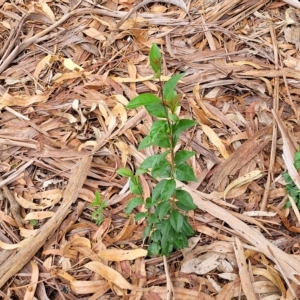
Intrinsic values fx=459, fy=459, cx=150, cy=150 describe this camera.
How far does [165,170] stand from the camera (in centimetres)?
139

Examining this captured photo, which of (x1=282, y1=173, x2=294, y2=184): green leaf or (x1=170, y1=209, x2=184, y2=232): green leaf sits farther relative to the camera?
(x1=282, y1=173, x2=294, y2=184): green leaf

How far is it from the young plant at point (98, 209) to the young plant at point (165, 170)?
7.1 inches

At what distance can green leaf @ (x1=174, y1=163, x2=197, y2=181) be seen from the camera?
1350 mm

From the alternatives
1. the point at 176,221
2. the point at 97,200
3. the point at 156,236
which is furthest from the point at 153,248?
the point at 97,200

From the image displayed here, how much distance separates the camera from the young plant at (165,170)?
121 centimetres

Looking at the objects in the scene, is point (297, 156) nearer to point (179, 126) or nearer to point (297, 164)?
point (297, 164)

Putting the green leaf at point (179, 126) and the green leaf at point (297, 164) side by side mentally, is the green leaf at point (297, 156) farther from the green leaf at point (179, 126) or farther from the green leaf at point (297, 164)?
the green leaf at point (179, 126)

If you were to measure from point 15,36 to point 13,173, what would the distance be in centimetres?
A: 78

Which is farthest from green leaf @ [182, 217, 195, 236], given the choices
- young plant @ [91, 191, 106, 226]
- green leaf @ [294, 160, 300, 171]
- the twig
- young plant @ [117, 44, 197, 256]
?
the twig

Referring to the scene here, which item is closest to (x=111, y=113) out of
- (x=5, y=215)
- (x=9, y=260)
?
(x=5, y=215)

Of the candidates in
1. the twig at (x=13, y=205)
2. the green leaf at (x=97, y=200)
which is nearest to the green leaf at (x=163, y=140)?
the green leaf at (x=97, y=200)

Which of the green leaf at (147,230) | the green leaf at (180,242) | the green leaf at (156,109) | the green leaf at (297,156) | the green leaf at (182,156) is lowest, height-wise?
the green leaf at (180,242)

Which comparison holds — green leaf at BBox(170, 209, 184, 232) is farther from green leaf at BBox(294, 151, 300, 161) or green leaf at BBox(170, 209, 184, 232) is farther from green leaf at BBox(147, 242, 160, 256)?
green leaf at BBox(294, 151, 300, 161)

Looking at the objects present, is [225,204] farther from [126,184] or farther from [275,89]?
[275,89]
